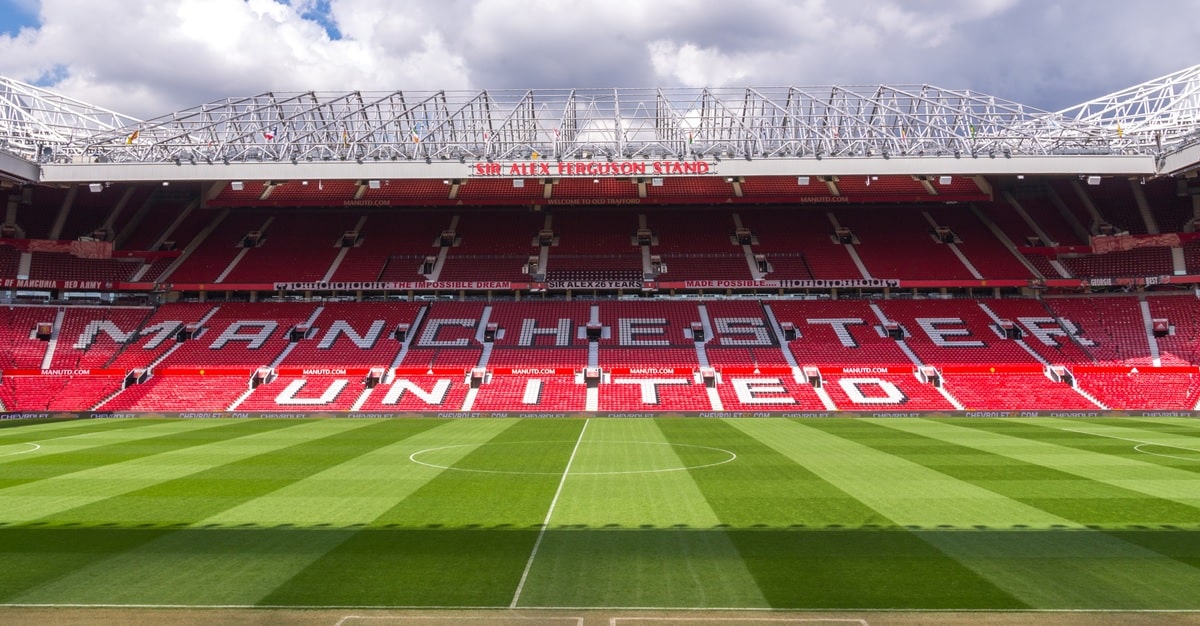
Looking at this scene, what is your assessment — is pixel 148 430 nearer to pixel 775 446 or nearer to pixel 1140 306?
pixel 775 446

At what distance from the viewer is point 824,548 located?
38.6 feet

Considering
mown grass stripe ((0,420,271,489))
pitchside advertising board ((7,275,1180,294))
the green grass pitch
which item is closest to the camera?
the green grass pitch

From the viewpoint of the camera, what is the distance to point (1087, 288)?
49.8 metres

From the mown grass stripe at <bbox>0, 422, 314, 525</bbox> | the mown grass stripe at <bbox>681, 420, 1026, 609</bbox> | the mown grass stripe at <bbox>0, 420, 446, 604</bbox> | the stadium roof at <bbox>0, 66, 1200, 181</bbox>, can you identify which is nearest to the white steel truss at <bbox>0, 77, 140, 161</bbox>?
the stadium roof at <bbox>0, 66, 1200, 181</bbox>

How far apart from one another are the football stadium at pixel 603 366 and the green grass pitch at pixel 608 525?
0.11 metres

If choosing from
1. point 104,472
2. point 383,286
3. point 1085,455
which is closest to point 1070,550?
point 1085,455

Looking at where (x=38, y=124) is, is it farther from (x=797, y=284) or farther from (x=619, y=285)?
(x=797, y=284)

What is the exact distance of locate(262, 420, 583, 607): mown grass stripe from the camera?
973cm

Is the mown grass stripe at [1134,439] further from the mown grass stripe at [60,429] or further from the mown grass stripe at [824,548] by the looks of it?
the mown grass stripe at [60,429]

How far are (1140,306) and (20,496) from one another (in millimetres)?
57556

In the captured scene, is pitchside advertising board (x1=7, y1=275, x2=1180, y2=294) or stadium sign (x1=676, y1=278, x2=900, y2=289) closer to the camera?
pitchside advertising board (x1=7, y1=275, x2=1180, y2=294)

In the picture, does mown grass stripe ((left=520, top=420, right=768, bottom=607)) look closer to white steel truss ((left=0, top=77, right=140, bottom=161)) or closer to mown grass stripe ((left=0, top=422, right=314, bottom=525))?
mown grass stripe ((left=0, top=422, right=314, bottom=525))

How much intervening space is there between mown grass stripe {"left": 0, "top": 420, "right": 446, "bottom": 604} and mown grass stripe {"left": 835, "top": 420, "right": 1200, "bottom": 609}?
10630 mm

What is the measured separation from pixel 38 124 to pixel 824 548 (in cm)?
4727
